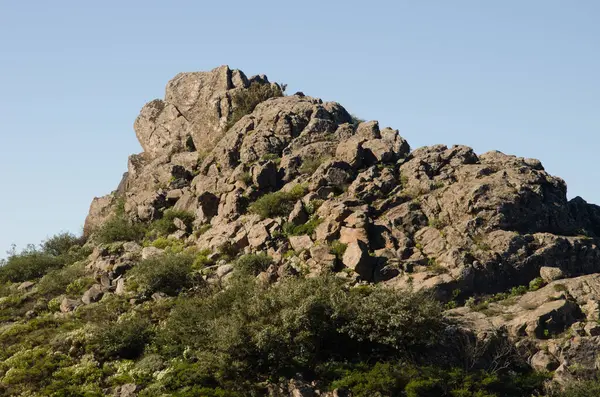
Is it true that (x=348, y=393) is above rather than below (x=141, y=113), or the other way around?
below

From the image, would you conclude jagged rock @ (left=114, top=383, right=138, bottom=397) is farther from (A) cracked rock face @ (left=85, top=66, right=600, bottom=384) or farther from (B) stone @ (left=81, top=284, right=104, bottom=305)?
(B) stone @ (left=81, top=284, right=104, bottom=305)

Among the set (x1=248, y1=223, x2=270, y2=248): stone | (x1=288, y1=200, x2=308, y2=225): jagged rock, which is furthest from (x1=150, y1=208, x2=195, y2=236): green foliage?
(x1=288, y1=200, x2=308, y2=225): jagged rock

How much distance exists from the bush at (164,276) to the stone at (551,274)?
20295 millimetres

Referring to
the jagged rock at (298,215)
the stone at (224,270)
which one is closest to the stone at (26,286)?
the stone at (224,270)

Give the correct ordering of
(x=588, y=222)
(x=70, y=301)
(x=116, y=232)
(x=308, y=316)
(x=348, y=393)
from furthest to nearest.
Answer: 1. (x=116, y=232)
2. (x=588, y=222)
3. (x=70, y=301)
4. (x=308, y=316)
5. (x=348, y=393)

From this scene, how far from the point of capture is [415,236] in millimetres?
45750

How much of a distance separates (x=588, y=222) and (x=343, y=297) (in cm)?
2074

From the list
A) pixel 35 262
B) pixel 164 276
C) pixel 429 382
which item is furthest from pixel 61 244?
pixel 429 382

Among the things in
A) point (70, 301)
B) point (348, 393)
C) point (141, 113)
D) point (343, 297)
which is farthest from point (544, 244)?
point (141, 113)

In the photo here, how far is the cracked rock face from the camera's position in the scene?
4153cm

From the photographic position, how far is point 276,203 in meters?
49.0

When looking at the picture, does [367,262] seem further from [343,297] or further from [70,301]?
[70,301]

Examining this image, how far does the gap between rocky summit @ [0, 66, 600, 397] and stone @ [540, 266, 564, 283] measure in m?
0.10

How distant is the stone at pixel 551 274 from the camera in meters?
42.5
